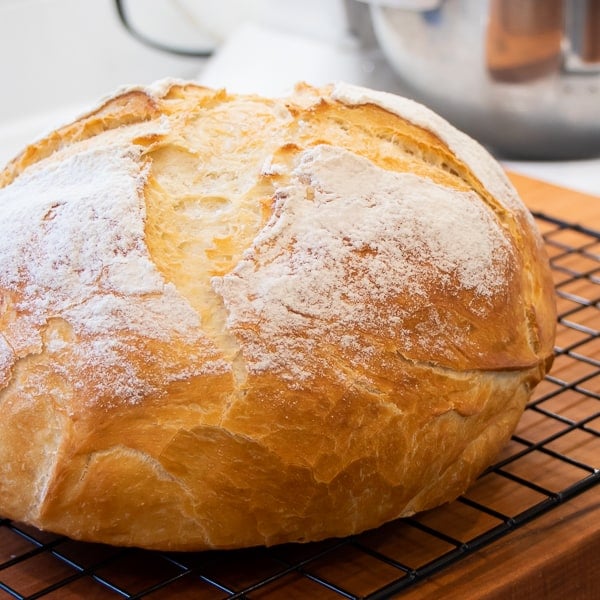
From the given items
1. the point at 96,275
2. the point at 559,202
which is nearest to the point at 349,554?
the point at 96,275

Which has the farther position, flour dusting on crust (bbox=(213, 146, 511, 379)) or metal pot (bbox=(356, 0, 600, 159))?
metal pot (bbox=(356, 0, 600, 159))

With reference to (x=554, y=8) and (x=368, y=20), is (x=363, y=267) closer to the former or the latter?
(x=554, y=8)

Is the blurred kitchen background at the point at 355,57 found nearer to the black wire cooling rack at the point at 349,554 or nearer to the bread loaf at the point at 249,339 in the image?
the bread loaf at the point at 249,339

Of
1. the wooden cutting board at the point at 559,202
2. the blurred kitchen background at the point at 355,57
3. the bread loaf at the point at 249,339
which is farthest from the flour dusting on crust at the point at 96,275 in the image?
the wooden cutting board at the point at 559,202

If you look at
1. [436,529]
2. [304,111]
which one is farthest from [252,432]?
[304,111]

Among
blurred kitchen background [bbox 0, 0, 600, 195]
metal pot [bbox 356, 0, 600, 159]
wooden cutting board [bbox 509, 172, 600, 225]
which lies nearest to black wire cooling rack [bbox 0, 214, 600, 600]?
wooden cutting board [bbox 509, 172, 600, 225]

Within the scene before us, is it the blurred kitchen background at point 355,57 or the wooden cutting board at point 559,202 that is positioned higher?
the blurred kitchen background at point 355,57

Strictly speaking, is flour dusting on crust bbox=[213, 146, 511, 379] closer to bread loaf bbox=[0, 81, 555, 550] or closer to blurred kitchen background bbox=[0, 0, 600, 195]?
bread loaf bbox=[0, 81, 555, 550]
